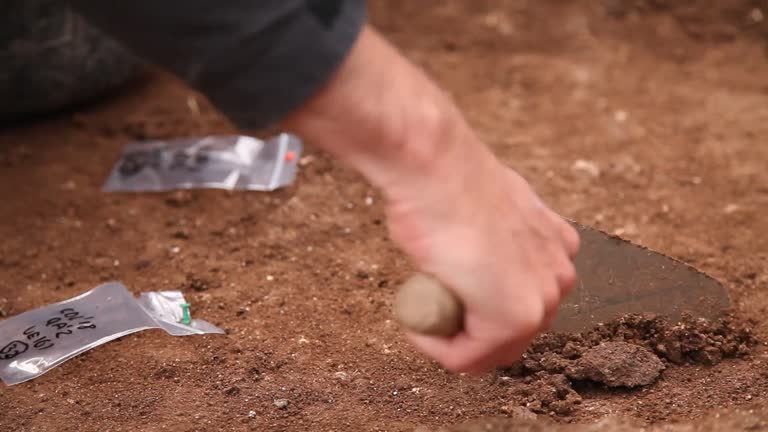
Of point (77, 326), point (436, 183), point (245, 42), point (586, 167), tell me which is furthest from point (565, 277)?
point (586, 167)

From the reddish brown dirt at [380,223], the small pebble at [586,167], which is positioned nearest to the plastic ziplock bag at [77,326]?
the reddish brown dirt at [380,223]

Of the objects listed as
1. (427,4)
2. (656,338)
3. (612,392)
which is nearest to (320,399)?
(612,392)

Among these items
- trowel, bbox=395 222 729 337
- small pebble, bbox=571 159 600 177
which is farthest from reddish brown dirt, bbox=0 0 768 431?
trowel, bbox=395 222 729 337

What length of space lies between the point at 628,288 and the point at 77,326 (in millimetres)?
981

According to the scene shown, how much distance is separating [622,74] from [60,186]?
161 cm

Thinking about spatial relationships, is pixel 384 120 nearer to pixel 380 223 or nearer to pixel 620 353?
pixel 620 353

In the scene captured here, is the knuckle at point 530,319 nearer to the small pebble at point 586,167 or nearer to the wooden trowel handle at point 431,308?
the wooden trowel handle at point 431,308

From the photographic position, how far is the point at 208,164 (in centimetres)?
225

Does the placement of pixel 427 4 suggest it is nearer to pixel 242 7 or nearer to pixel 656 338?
pixel 656 338

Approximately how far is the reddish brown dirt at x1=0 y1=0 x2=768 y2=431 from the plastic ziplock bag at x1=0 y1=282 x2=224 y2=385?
29mm

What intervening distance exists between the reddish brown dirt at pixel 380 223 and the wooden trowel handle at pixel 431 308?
0.32m

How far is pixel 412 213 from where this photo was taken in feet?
3.17

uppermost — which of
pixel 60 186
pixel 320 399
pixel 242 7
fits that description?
pixel 242 7

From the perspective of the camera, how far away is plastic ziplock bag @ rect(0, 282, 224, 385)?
→ 155cm
